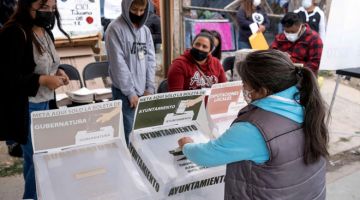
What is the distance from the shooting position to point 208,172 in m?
1.28

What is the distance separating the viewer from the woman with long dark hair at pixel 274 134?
1.07 meters

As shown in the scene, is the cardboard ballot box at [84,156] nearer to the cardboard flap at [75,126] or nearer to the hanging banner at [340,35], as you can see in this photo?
the cardboard flap at [75,126]

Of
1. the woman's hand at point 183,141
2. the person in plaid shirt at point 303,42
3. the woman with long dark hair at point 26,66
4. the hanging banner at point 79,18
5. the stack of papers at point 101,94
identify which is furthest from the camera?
the hanging banner at point 79,18

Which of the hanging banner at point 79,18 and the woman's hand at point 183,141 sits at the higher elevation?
the hanging banner at point 79,18

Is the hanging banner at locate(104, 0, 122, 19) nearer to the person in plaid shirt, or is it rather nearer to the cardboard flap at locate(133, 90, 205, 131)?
the person in plaid shirt

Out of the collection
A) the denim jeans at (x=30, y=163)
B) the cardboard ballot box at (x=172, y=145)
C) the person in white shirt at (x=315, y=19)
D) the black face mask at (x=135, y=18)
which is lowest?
the denim jeans at (x=30, y=163)

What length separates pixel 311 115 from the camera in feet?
3.59

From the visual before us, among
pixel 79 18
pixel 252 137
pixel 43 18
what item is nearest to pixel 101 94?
pixel 43 18

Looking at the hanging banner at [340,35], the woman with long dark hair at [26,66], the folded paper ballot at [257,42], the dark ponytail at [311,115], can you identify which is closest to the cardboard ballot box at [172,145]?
the dark ponytail at [311,115]

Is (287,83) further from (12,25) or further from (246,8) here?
(246,8)

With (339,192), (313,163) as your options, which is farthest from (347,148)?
(313,163)

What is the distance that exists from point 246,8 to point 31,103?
3903mm

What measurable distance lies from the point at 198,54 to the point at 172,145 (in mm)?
987

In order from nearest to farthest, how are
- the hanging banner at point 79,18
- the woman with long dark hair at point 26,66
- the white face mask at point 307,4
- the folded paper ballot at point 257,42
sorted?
the woman with long dark hair at point 26,66 → the folded paper ballot at point 257,42 → the hanging banner at point 79,18 → the white face mask at point 307,4
